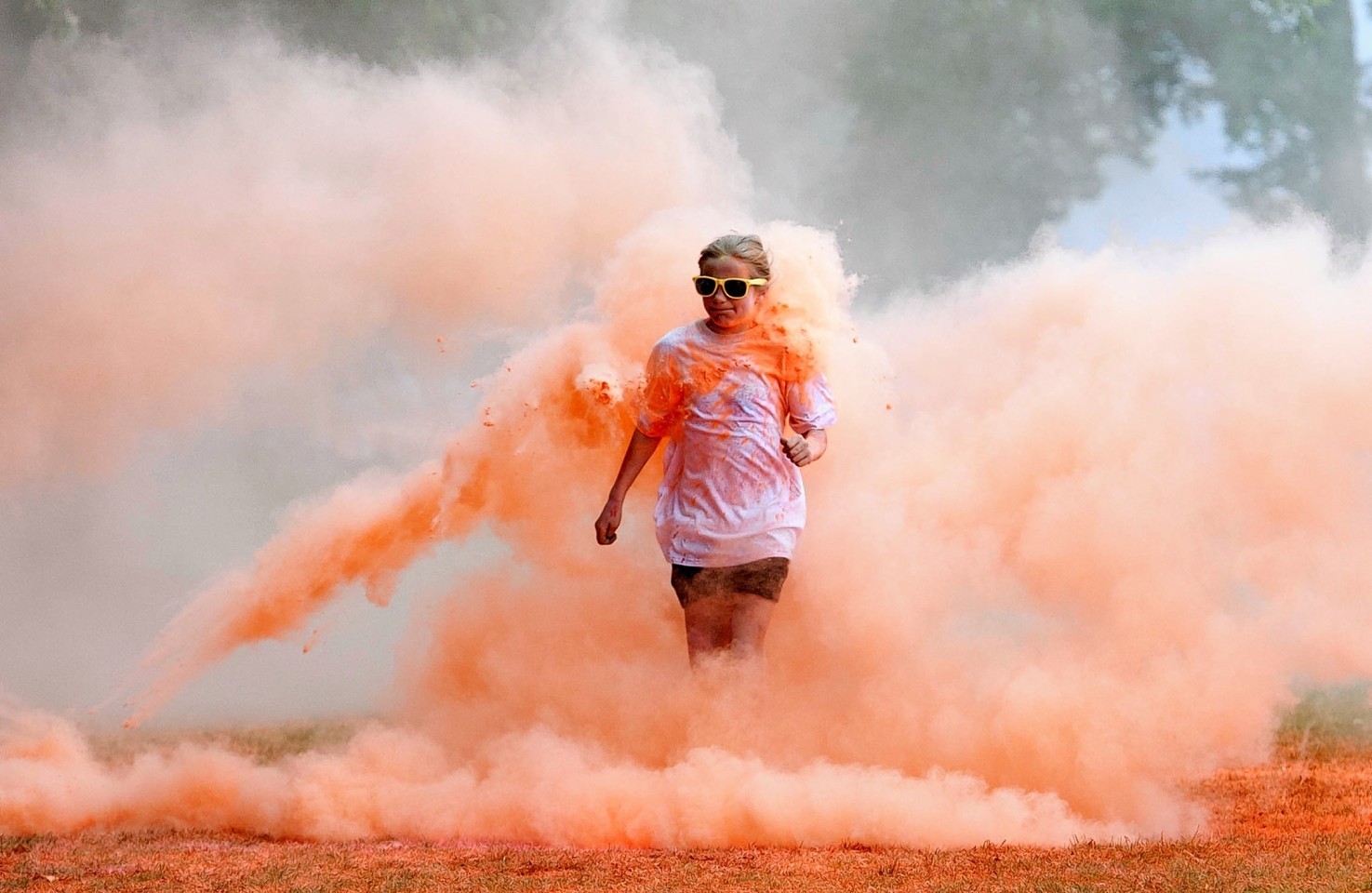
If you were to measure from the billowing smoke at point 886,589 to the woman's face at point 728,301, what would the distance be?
18 centimetres

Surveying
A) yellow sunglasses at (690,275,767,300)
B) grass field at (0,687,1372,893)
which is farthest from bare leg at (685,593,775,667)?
yellow sunglasses at (690,275,767,300)

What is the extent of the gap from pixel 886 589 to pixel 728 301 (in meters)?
1.48

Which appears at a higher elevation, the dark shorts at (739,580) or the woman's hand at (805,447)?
the woman's hand at (805,447)

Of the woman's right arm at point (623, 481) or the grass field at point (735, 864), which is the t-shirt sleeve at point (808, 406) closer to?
the woman's right arm at point (623, 481)

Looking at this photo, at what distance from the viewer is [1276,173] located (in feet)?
58.5

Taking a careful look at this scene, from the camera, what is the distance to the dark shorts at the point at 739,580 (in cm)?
593

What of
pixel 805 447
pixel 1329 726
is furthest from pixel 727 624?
pixel 1329 726

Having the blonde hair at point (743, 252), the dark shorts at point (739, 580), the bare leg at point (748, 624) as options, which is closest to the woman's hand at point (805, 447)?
the dark shorts at point (739, 580)

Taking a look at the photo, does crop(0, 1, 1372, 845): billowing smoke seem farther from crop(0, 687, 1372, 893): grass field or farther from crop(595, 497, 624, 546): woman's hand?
crop(595, 497, 624, 546): woman's hand

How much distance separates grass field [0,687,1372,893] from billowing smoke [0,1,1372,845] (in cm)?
28

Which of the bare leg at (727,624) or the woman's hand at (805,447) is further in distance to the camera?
the bare leg at (727,624)

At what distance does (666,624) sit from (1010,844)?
214 centimetres

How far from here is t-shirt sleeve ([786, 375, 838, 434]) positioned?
19.7 ft

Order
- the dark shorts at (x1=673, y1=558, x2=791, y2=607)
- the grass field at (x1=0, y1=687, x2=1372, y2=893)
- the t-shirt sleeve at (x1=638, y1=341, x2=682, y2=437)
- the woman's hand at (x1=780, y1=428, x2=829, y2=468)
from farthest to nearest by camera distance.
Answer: the t-shirt sleeve at (x1=638, y1=341, x2=682, y2=437) < the dark shorts at (x1=673, y1=558, x2=791, y2=607) < the woman's hand at (x1=780, y1=428, x2=829, y2=468) < the grass field at (x1=0, y1=687, x2=1372, y2=893)
